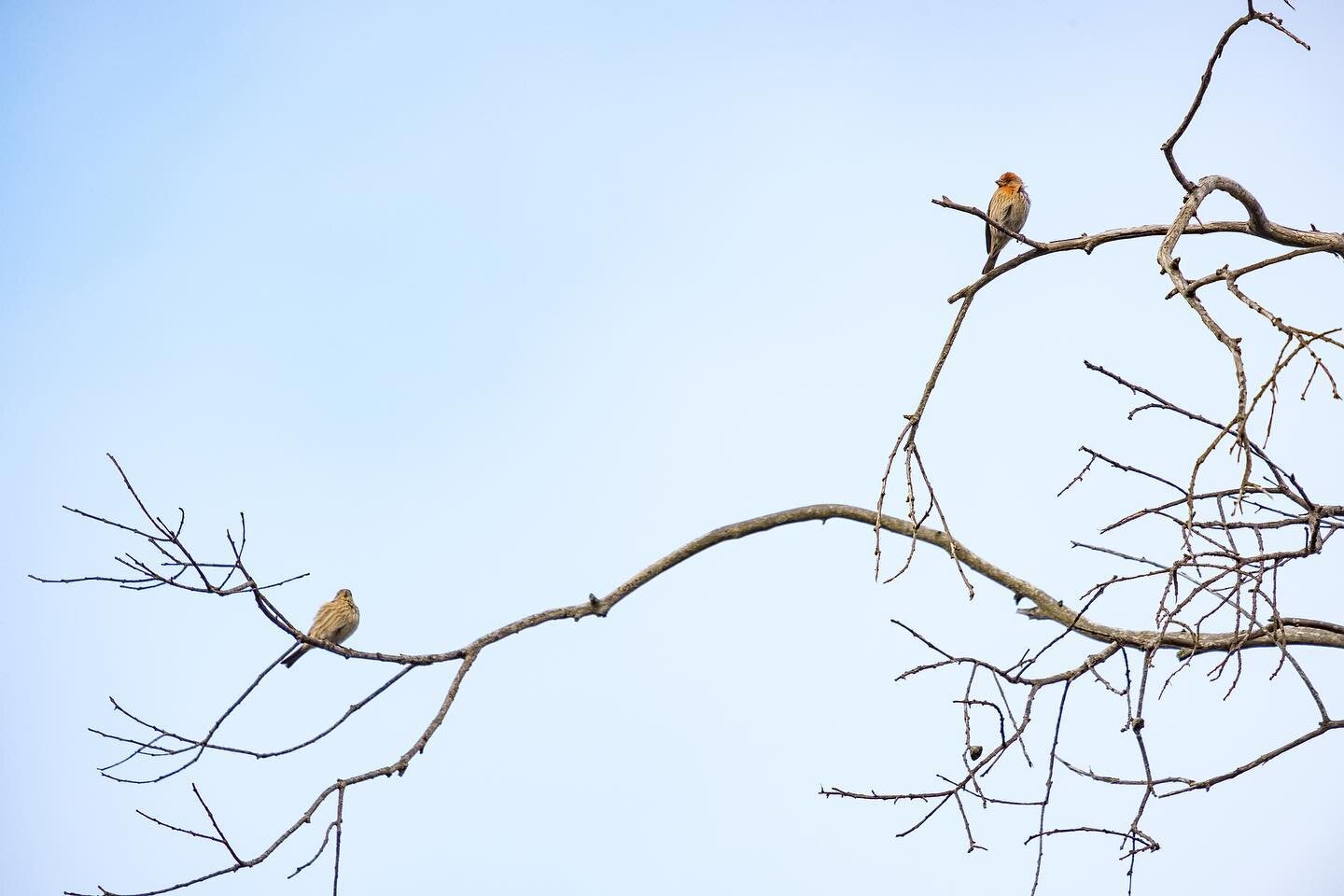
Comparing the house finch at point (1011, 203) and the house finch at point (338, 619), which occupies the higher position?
the house finch at point (1011, 203)

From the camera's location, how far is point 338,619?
8.12 m

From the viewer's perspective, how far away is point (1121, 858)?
3.39 metres

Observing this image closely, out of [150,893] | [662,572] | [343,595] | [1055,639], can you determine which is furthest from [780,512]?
[343,595]

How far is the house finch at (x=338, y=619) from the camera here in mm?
8117

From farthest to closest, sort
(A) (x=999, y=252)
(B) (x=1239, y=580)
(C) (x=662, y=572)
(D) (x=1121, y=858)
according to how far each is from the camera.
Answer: (A) (x=999, y=252), (C) (x=662, y=572), (D) (x=1121, y=858), (B) (x=1239, y=580)

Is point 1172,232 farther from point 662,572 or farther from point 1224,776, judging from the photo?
point 662,572

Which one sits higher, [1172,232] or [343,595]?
[343,595]

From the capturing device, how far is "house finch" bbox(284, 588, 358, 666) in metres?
8.12

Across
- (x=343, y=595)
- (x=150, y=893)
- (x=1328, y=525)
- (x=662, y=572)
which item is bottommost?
(x=150, y=893)

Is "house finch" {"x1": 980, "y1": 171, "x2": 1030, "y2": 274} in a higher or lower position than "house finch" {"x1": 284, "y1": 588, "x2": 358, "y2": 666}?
higher

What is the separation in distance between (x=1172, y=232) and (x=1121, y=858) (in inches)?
72.1

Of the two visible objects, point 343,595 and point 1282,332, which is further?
point 343,595

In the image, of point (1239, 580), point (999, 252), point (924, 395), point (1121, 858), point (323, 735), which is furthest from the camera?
point (999, 252)

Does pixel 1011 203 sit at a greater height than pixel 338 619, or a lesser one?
greater
